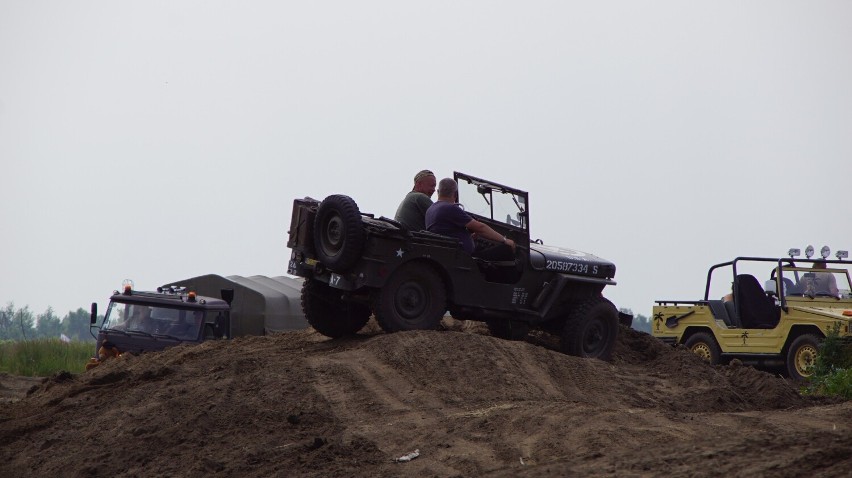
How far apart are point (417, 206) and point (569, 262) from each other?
76.0 inches

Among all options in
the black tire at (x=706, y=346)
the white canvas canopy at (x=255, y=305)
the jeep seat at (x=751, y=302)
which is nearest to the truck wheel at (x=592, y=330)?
the jeep seat at (x=751, y=302)

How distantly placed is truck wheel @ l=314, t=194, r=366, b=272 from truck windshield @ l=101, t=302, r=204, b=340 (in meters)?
5.09

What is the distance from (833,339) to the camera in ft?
50.0

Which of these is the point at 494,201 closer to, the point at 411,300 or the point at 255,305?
the point at 411,300

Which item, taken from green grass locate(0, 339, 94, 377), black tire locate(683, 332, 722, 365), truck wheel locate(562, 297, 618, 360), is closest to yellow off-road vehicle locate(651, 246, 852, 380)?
black tire locate(683, 332, 722, 365)

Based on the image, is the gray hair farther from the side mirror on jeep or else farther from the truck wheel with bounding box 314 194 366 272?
the side mirror on jeep

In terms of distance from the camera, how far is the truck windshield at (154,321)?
14.8 metres

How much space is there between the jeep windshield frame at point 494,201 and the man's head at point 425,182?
42 centimetres

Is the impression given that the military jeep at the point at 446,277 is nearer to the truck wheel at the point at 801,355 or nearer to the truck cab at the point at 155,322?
the truck cab at the point at 155,322

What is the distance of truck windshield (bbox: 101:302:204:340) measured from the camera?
14844 millimetres

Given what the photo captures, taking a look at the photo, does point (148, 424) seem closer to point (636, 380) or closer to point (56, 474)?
point (56, 474)

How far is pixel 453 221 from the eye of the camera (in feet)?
35.8

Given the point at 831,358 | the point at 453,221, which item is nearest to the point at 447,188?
the point at 453,221

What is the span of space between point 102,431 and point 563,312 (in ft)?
17.3
